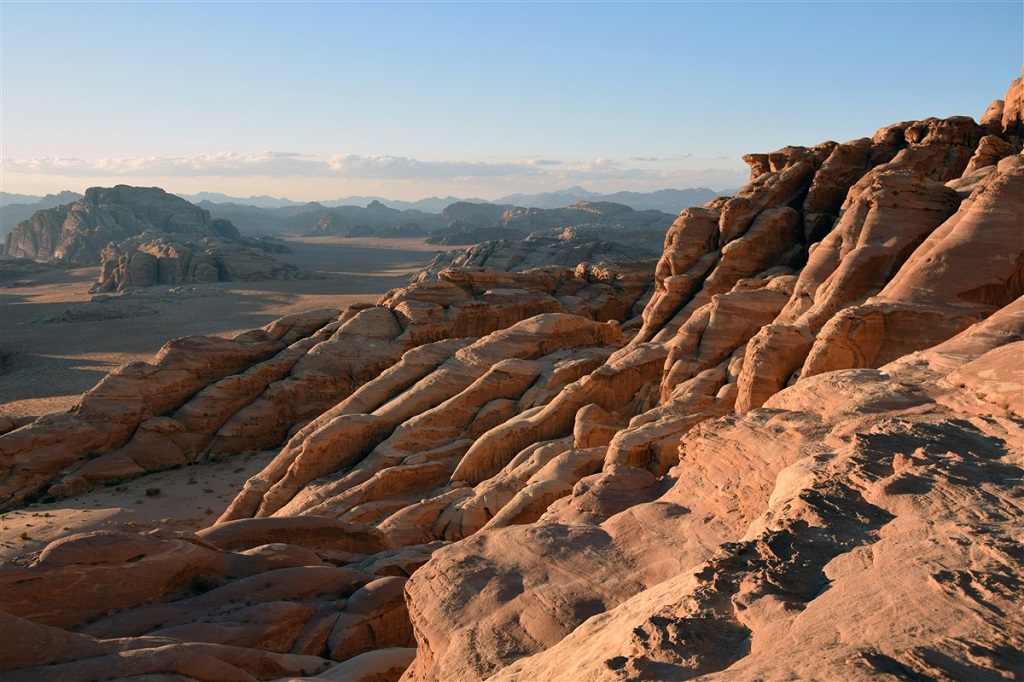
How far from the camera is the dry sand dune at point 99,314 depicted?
47.3 m

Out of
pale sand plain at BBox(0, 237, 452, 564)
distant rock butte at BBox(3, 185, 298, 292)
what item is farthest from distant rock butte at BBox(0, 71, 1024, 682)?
distant rock butte at BBox(3, 185, 298, 292)

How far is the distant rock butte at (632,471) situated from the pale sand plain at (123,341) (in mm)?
1840

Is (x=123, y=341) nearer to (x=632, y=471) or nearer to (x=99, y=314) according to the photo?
(x=99, y=314)

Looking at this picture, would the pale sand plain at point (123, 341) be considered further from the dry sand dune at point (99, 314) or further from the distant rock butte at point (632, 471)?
the distant rock butte at point (632, 471)

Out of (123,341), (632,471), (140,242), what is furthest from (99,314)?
(632,471)

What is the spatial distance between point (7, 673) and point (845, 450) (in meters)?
12.3

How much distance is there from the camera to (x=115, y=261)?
9838cm

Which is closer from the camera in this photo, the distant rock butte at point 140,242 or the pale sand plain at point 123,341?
the pale sand plain at point 123,341

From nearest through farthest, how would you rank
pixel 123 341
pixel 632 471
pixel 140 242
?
1. pixel 632 471
2. pixel 123 341
3. pixel 140 242

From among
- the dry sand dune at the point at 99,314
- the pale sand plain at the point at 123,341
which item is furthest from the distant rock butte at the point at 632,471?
the dry sand dune at the point at 99,314

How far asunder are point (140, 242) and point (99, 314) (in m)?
47.2

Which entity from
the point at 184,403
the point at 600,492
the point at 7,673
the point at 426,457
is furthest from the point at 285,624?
the point at 184,403

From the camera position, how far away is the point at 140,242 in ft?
373

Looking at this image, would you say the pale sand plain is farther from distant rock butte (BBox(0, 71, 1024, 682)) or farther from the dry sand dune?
distant rock butte (BBox(0, 71, 1024, 682))
